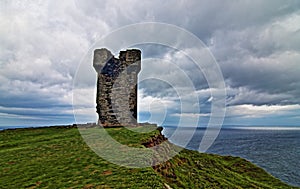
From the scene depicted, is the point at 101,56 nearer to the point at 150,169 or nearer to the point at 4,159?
the point at 4,159

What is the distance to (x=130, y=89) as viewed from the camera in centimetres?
3841

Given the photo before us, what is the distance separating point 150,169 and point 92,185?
15.0ft

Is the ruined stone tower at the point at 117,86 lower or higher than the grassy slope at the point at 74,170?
higher

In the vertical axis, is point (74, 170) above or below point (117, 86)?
below

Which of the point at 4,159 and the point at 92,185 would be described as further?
the point at 4,159

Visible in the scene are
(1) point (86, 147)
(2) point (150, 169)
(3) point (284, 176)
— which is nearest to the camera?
(2) point (150, 169)

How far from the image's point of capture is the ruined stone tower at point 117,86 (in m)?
38.3

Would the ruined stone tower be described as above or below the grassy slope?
above

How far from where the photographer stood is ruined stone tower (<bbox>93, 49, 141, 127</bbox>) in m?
38.3

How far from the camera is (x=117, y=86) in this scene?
128ft

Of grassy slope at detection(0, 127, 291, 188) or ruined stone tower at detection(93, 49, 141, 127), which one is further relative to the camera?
ruined stone tower at detection(93, 49, 141, 127)

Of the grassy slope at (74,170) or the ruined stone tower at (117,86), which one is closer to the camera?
the grassy slope at (74,170)

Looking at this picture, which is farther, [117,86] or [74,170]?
[117,86]

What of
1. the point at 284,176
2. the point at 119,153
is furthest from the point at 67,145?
the point at 284,176
